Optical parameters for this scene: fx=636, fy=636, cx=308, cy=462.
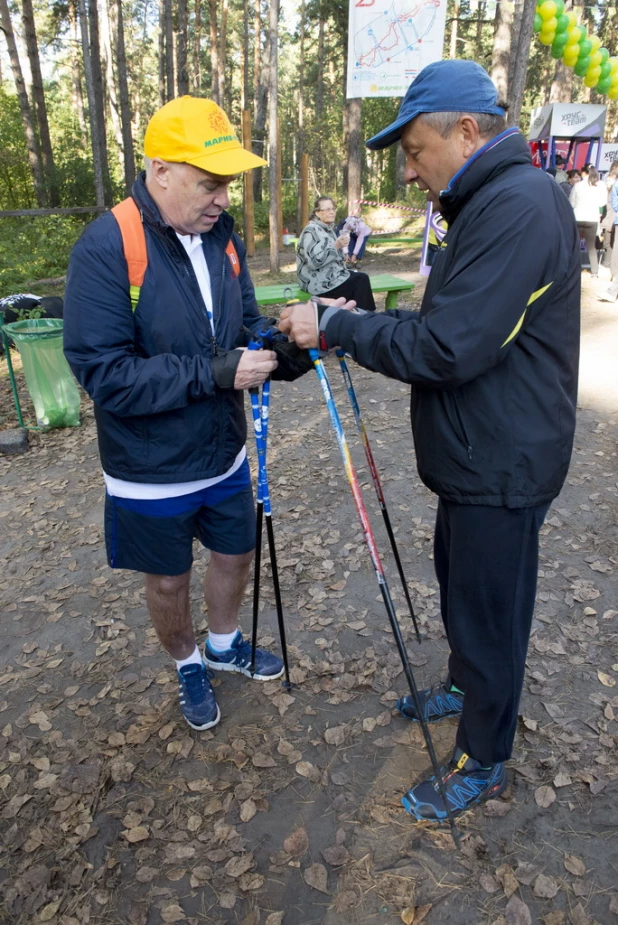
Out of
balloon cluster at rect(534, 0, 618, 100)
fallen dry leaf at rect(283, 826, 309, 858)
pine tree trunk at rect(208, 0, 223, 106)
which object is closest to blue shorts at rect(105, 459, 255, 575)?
fallen dry leaf at rect(283, 826, 309, 858)

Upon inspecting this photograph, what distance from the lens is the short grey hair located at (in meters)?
1.93

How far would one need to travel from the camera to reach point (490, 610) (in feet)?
7.28

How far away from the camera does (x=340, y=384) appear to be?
303 inches

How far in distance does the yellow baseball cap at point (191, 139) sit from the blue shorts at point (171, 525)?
1.25m

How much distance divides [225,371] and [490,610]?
4.23 ft

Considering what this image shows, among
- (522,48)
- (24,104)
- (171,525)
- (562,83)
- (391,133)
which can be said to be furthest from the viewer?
(562,83)

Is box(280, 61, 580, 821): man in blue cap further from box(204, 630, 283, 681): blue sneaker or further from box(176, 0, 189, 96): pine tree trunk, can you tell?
box(176, 0, 189, 96): pine tree trunk

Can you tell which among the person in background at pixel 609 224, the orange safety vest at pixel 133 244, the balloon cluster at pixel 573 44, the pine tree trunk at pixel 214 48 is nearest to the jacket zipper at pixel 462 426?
the orange safety vest at pixel 133 244

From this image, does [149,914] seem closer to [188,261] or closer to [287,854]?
[287,854]

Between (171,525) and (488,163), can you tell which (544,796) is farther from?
(488,163)

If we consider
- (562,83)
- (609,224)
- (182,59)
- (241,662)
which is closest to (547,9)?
(609,224)

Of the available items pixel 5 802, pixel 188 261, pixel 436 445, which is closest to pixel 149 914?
pixel 5 802

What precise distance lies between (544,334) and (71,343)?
63.8 inches

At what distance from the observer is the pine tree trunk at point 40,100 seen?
52.9ft
